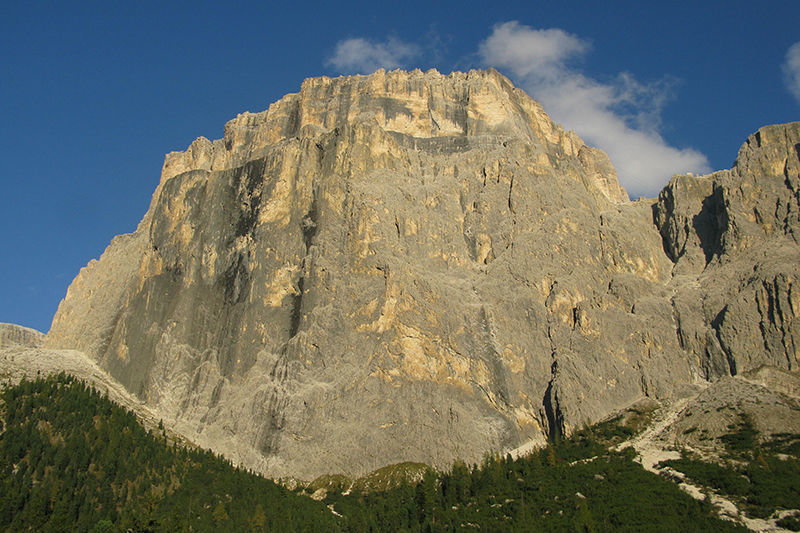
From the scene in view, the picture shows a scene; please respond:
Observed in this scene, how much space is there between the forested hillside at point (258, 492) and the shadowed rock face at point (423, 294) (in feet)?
24.2

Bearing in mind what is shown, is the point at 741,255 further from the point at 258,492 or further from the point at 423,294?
the point at 258,492

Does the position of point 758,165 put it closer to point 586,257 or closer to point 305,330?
point 586,257

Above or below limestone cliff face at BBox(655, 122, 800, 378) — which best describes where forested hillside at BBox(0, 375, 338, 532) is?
below

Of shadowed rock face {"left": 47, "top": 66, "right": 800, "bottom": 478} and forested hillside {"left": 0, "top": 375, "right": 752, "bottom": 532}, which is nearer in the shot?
forested hillside {"left": 0, "top": 375, "right": 752, "bottom": 532}

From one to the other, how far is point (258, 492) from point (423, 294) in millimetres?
36989

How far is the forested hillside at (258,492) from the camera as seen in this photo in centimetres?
10119

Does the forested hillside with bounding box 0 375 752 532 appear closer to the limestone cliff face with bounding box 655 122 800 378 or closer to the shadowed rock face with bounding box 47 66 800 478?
the shadowed rock face with bounding box 47 66 800 478

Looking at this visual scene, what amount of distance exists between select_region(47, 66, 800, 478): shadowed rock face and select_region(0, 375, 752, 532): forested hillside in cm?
738

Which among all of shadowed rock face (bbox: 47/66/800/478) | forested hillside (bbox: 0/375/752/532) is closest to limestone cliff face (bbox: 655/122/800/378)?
shadowed rock face (bbox: 47/66/800/478)

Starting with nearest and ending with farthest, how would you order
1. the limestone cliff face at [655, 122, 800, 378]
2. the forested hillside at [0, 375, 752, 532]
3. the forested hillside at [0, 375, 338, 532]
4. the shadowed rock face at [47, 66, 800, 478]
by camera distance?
the forested hillside at [0, 375, 752, 532]
the forested hillside at [0, 375, 338, 532]
the shadowed rock face at [47, 66, 800, 478]
the limestone cliff face at [655, 122, 800, 378]

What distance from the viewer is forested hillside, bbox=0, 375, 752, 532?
101188 millimetres

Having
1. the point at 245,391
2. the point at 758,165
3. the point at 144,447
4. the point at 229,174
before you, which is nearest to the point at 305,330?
the point at 245,391

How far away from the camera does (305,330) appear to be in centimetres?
13412

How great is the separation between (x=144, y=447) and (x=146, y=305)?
36.5 meters
